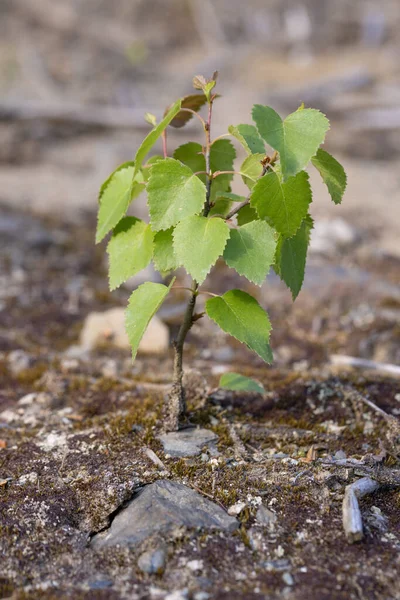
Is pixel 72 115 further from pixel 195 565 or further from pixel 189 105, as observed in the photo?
pixel 195 565

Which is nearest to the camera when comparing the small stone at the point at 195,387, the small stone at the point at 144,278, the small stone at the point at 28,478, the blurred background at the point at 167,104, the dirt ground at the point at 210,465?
the dirt ground at the point at 210,465

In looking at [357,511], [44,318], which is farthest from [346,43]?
[357,511]

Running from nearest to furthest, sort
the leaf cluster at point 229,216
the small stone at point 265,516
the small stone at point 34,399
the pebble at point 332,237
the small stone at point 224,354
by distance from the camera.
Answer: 1. the leaf cluster at point 229,216
2. the small stone at point 265,516
3. the small stone at point 34,399
4. the small stone at point 224,354
5. the pebble at point 332,237

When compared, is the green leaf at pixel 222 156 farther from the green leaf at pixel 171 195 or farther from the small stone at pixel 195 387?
the small stone at pixel 195 387

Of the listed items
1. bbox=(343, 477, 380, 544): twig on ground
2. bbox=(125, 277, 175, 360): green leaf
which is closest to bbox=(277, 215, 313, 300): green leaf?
bbox=(125, 277, 175, 360): green leaf

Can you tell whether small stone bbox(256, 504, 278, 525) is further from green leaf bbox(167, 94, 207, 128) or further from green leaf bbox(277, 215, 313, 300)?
green leaf bbox(167, 94, 207, 128)

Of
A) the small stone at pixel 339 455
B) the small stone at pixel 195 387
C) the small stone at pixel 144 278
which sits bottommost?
the small stone at pixel 339 455

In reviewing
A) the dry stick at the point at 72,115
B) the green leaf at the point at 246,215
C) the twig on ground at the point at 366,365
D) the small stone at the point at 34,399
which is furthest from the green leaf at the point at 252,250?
the dry stick at the point at 72,115

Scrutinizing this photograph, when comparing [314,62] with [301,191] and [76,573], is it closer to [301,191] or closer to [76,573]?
[301,191]
